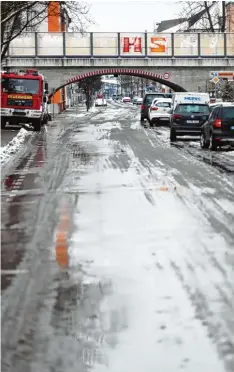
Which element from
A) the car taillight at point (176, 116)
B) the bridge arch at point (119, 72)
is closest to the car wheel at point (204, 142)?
the car taillight at point (176, 116)

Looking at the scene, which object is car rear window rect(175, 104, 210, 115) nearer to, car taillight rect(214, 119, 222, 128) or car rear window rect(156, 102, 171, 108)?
car taillight rect(214, 119, 222, 128)

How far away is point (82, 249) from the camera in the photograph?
8617mm

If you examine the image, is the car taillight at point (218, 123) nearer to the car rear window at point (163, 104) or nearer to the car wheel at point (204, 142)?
the car wheel at point (204, 142)

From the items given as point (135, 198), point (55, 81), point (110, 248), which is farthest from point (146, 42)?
point (110, 248)

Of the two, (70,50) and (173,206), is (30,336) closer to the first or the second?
(173,206)

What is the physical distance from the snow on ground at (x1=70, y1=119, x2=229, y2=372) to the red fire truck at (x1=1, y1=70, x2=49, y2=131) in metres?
25.1

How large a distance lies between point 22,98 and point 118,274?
32.7 meters

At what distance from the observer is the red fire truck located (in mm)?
38594

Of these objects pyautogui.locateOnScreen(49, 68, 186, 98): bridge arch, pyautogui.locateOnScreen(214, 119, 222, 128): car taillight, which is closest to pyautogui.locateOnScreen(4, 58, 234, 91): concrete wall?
pyautogui.locateOnScreen(49, 68, 186, 98): bridge arch

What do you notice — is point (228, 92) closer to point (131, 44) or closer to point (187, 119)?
point (131, 44)

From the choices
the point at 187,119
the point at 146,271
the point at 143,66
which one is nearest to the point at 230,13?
the point at 143,66

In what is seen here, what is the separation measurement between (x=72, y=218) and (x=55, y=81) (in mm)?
54979

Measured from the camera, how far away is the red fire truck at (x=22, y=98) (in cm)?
3859

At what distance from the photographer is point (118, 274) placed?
7.42 metres
